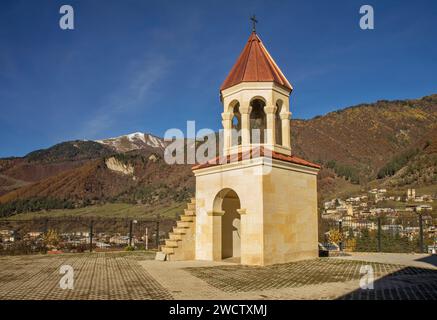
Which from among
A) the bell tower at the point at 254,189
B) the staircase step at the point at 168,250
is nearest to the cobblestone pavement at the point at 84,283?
the staircase step at the point at 168,250

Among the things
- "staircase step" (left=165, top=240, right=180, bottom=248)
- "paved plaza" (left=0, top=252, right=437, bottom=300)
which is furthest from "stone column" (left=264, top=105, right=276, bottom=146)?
"staircase step" (left=165, top=240, right=180, bottom=248)

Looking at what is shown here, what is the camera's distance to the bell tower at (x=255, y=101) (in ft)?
46.4

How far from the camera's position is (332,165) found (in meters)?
90.8

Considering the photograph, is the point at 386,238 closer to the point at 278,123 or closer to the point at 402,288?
the point at 278,123

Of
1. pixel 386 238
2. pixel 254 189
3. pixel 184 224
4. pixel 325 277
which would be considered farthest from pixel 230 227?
pixel 386 238

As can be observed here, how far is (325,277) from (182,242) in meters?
6.08

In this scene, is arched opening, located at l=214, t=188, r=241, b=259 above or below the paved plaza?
above

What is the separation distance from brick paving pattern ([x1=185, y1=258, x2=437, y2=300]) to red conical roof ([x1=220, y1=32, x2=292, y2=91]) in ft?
21.4

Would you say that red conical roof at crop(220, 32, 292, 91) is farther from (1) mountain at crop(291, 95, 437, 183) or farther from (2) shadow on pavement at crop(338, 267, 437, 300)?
(1) mountain at crop(291, 95, 437, 183)

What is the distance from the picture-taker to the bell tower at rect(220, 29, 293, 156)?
14.1 meters

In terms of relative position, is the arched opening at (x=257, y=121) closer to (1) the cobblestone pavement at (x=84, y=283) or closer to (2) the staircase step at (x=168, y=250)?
(2) the staircase step at (x=168, y=250)

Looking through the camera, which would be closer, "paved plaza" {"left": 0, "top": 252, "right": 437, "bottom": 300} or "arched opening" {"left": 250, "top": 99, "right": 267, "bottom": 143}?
"paved plaza" {"left": 0, "top": 252, "right": 437, "bottom": 300}
